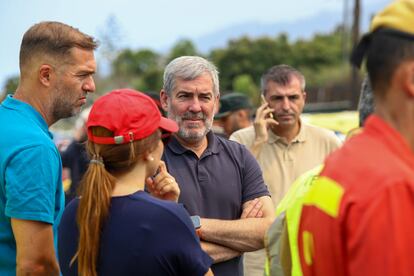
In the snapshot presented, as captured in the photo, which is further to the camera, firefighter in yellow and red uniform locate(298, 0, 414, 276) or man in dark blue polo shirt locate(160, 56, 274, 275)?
man in dark blue polo shirt locate(160, 56, 274, 275)

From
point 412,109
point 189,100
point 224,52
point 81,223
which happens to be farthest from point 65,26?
point 224,52

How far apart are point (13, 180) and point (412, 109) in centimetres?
198

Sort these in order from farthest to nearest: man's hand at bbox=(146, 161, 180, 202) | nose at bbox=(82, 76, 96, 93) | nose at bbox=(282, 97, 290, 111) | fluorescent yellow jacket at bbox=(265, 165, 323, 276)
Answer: nose at bbox=(282, 97, 290, 111) → nose at bbox=(82, 76, 96, 93) → man's hand at bbox=(146, 161, 180, 202) → fluorescent yellow jacket at bbox=(265, 165, 323, 276)

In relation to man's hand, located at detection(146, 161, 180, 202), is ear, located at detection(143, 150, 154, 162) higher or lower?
higher

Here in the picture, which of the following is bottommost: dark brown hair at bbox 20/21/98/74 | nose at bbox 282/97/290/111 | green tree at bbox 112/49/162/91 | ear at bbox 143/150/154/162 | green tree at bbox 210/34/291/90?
green tree at bbox 112/49/162/91

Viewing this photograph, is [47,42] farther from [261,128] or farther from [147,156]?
[261,128]

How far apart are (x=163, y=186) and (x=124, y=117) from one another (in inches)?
24.6

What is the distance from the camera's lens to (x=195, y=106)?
3.97 metres

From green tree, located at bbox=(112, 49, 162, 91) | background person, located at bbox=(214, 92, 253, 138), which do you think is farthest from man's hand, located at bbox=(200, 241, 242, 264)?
green tree, located at bbox=(112, 49, 162, 91)

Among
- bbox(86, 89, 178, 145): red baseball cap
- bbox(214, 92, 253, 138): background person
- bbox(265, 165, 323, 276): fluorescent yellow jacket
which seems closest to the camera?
bbox(265, 165, 323, 276): fluorescent yellow jacket

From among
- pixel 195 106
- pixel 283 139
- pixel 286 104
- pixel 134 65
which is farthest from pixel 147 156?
pixel 134 65

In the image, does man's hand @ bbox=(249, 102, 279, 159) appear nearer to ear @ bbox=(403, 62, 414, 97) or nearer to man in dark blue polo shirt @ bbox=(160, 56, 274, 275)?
man in dark blue polo shirt @ bbox=(160, 56, 274, 275)

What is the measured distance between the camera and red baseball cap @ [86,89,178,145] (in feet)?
9.00

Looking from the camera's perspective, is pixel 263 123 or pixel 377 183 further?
pixel 263 123
